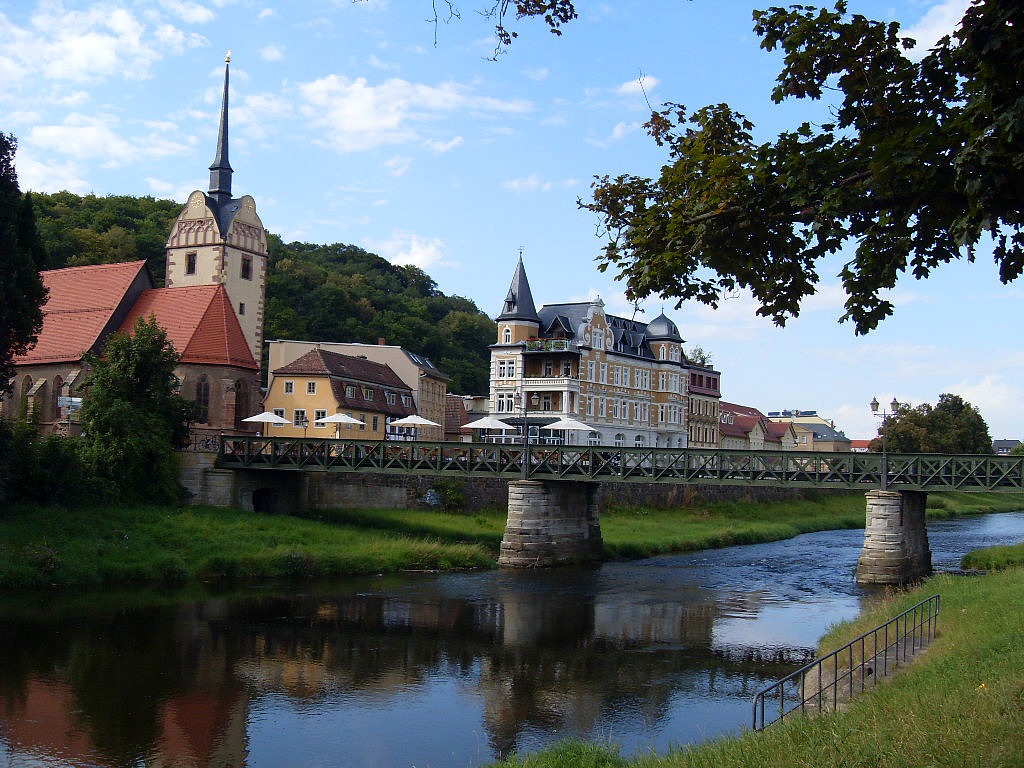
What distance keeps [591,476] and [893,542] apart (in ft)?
39.1

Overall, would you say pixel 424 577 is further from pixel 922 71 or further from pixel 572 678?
pixel 922 71

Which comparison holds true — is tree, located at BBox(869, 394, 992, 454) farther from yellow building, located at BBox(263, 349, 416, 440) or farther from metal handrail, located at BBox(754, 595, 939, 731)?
metal handrail, located at BBox(754, 595, 939, 731)

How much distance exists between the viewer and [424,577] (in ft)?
126

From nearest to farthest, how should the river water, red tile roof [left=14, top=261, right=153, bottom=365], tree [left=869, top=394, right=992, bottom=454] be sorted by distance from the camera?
the river water → red tile roof [left=14, top=261, right=153, bottom=365] → tree [left=869, top=394, right=992, bottom=454]

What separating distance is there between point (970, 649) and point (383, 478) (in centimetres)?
3901

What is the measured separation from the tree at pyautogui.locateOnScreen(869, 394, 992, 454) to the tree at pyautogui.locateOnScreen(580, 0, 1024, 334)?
273ft

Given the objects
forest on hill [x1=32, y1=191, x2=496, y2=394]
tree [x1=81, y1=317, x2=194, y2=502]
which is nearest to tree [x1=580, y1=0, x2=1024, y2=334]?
tree [x1=81, y1=317, x2=194, y2=502]

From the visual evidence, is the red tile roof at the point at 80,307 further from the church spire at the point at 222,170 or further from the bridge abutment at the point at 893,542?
the bridge abutment at the point at 893,542

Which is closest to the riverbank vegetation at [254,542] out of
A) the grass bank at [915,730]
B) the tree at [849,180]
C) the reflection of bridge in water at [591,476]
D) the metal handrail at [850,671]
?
the reflection of bridge in water at [591,476]

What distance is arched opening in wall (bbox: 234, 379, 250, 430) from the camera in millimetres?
55875

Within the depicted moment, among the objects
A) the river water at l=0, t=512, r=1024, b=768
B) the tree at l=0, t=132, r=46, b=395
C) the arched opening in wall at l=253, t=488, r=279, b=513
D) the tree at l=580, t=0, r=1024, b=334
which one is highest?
the tree at l=0, t=132, r=46, b=395

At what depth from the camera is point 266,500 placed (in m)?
51.2

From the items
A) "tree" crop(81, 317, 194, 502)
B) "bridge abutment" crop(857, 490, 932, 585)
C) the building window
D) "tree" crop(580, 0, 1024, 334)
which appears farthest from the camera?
the building window

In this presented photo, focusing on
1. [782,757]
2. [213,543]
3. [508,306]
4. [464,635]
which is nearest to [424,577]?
[213,543]
